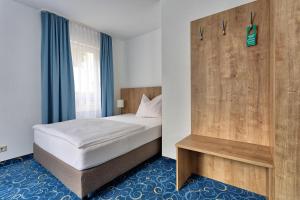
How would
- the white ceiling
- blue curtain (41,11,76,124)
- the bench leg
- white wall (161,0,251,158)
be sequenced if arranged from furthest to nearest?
1. blue curtain (41,11,76,124)
2. the white ceiling
3. white wall (161,0,251,158)
4. the bench leg

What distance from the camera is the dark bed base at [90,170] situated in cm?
149

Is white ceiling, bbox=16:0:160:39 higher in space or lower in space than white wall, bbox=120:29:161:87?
higher

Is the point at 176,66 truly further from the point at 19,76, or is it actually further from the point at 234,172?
the point at 19,76

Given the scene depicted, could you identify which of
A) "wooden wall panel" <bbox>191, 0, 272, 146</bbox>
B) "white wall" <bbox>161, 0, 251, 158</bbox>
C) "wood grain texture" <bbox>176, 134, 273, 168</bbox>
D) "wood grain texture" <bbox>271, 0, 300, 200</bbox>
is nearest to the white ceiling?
"white wall" <bbox>161, 0, 251, 158</bbox>

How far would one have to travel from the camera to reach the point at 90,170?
5.04ft

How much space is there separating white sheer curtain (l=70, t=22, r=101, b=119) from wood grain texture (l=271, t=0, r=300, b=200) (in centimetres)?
339

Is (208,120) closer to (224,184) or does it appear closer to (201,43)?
(224,184)

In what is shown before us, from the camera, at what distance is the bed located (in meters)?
1.52

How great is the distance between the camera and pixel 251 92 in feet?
5.18

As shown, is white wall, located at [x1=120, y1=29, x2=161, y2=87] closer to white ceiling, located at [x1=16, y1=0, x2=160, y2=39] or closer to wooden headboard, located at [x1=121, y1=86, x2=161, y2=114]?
wooden headboard, located at [x1=121, y1=86, x2=161, y2=114]

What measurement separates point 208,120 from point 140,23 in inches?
103

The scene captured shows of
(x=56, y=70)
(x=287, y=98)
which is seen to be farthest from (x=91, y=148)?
(x=56, y=70)

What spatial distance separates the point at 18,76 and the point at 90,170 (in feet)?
7.10

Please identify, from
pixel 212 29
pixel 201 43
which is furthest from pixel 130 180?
pixel 212 29
